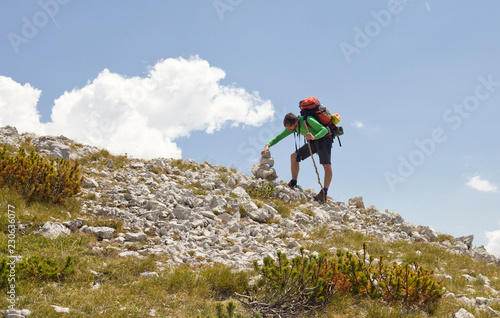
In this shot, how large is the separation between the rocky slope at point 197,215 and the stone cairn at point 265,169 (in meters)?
1.31

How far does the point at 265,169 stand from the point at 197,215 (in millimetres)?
7412

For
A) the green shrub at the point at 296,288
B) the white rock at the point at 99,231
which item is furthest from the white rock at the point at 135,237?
the green shrub at the point at 296,288

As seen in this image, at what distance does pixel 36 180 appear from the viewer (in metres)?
7.89

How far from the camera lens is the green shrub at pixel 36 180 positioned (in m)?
7.74

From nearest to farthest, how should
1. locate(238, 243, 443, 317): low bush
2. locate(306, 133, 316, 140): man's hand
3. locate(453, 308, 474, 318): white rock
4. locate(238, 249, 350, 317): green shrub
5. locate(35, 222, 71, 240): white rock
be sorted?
1. locate(238, 249, 350, 317): green shrub
2. locate(238, 243, 443, 317): low bush
3. locate(453, 308, 474, 318): white rock
4. locate(35, 222, 71, 240): white rock
5. locate(306, 133, 316, 140): man's hand

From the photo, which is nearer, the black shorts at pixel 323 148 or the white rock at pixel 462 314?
the white rock at pixel 462 314

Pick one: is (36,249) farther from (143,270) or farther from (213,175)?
(213,175)

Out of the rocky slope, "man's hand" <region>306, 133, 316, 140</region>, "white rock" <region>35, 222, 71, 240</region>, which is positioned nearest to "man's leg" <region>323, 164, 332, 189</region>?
the rocky slope

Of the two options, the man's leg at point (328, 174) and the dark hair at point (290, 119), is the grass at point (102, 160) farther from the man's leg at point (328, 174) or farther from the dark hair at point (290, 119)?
the man's leg at point (328, 174)

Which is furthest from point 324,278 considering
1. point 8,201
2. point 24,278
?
point 8,201

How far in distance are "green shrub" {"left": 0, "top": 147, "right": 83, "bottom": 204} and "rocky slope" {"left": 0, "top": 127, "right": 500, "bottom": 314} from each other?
636mm

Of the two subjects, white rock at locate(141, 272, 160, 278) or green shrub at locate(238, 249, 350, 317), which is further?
white rock at locate(141, 272, 160, 278)

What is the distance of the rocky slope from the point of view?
6798 millimetres

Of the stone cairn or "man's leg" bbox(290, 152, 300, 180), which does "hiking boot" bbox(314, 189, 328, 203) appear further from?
the stone cairn
